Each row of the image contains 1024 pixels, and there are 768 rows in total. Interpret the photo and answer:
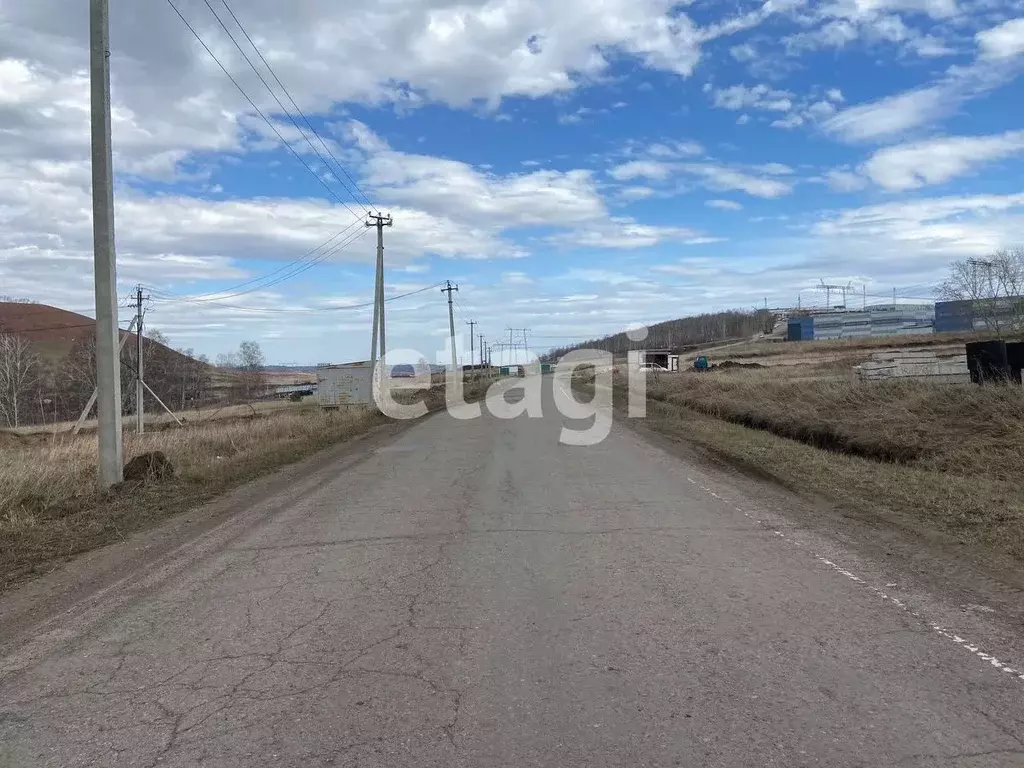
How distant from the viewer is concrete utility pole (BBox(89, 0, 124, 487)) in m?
10.6

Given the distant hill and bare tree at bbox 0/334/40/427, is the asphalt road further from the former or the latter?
bare tree at bbox 0/334/40/427

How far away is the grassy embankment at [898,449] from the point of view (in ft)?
27.8

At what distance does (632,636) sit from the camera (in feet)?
15.2

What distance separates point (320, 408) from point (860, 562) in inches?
1274

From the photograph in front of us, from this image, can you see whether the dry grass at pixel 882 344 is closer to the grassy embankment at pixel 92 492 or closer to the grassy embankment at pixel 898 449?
the grassy embankment at pixel 898 449

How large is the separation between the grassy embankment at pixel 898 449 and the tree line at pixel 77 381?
48.2 m

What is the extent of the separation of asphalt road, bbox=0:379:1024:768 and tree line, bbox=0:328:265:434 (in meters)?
53.8

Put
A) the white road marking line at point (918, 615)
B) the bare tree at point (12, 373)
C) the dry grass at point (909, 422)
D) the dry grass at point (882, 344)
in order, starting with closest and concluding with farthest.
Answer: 1. the white road marking line at point (918, 615)
2. the dry grass at point (909, 422)
3. the bare tree at point (12, 373)
4. the dry grass at point (882, 344)

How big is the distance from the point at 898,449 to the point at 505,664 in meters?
11.7

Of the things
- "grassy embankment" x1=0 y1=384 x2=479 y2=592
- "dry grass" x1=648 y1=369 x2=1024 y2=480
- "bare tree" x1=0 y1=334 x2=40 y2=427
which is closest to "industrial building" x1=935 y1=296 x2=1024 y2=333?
"dry grass" x1=648 y1=369 x2=1024 y2=480

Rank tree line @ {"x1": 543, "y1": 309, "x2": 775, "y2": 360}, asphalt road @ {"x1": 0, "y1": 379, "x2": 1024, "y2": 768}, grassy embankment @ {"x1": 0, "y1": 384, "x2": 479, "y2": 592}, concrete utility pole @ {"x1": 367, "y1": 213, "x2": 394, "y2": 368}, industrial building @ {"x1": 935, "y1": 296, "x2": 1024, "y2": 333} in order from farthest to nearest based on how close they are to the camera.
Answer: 1. tree line @ {"x1": 543, "y1": 309, "x2": 775, "y2": 360}
2. industrial building @ {"x1": 935, "y1": 296, "x2": 1024, "y2": 333}
3. concrete utility pole @ {"x1": 367, "y1": 213, "x2": 394, "y2": 368}
4. grassy embankment @ {"x1": 0, "y1": 384, "x2": 479, "y2": 592}
5. asphalt road @ {"x1": 0, "y1": 379, "x2": 1024, "y2": 768}

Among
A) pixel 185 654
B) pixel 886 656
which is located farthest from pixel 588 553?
pixel 185 654

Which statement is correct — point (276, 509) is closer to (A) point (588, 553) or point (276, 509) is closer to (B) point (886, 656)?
(A) point (588, 553)

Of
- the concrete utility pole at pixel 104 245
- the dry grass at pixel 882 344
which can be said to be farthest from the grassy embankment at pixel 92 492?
the dry grass at pixel 882 344
